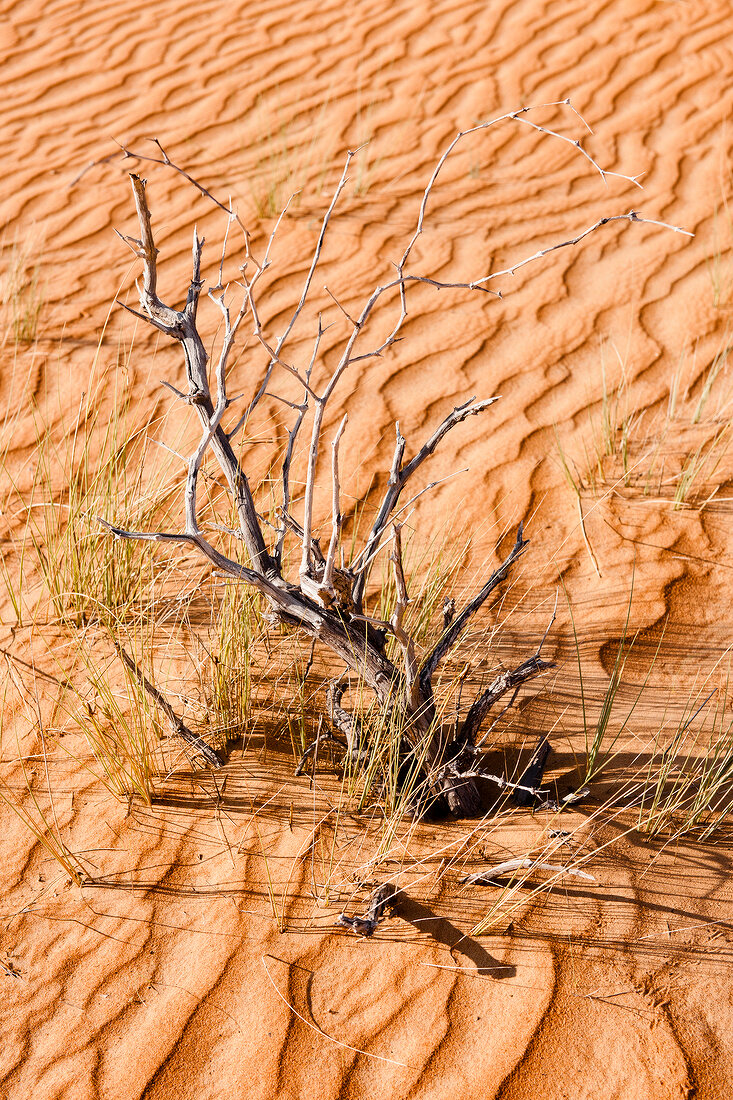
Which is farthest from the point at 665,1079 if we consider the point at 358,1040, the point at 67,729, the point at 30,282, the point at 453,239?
the point at 30,282

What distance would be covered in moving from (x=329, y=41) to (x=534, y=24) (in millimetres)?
1316

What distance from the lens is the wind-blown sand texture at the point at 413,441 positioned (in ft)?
4.83

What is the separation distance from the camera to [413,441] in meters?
2.93

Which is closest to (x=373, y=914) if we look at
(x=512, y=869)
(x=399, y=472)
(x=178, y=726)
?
(x=512, y=869)

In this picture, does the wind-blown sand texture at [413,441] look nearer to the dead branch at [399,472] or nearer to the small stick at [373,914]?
the small stick at [373,914]

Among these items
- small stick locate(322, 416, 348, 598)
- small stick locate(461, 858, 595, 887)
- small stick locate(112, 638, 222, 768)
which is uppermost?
small stick locate(322, 416, 348, 598)

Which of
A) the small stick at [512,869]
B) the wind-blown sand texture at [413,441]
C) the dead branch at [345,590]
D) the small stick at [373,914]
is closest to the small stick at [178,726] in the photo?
the wind-blown sand texture at [413,441]

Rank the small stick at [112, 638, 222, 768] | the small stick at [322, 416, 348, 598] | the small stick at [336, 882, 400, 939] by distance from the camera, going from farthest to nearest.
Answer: the small stick at [112, 638, 222, 768]
the small stick at [336, 882, 400, 939]
the small stick at [322, 416, 348, 598]

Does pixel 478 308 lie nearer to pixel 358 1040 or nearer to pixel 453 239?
pixel 453 239

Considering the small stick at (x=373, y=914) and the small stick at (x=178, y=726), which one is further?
the small stick at (x=178, y=726)

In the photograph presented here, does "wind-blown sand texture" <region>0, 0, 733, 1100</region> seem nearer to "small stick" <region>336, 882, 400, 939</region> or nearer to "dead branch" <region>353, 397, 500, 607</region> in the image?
"small stick" <region>336, 882, 400, 939</region>

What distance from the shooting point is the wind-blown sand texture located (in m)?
1.47

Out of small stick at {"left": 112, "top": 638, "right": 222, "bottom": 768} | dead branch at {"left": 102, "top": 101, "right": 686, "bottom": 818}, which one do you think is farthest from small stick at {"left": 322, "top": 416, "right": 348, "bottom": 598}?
small stick at {"left": 112, "top": 638, "right": 222, "bottom": 768}

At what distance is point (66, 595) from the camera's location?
2.32m
